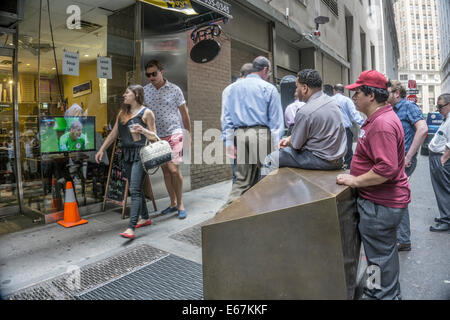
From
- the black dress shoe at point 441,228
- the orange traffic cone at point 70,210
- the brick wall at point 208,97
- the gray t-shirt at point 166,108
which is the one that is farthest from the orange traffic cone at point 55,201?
the black dress shoe at point 441,228

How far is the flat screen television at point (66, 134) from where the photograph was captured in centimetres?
510

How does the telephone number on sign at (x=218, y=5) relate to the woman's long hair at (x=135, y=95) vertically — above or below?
above

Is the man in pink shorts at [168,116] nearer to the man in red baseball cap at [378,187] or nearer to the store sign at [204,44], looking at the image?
the store sign at [204,44]

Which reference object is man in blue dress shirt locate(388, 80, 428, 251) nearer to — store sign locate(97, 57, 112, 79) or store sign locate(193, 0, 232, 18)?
store sign locate(193, 0, 232, 18)

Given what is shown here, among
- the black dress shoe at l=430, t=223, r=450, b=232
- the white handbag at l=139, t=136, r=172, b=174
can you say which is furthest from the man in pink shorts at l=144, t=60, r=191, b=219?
the black dress shoe at l=430, t=223, r=450, b=232

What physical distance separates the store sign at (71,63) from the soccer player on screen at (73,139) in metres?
0.85

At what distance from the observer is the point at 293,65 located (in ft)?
43.5

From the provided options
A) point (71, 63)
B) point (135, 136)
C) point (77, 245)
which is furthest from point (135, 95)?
point (77, 245)

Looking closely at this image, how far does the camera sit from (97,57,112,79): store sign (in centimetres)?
575

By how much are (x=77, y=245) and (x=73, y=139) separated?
2199mm

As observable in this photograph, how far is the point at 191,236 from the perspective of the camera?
4.14 meters

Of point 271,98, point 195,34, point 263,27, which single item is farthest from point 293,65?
point 271,98
